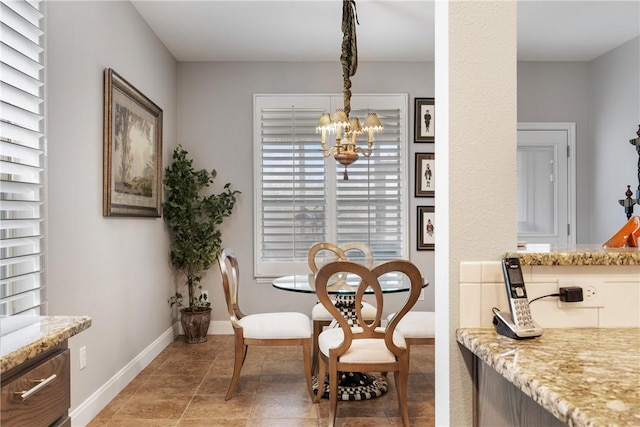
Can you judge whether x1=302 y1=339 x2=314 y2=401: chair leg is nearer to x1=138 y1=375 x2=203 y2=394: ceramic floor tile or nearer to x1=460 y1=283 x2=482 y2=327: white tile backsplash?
x1=138 y1=375 x2=203 y2=394: ceramic floor tile

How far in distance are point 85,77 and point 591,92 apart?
478cm

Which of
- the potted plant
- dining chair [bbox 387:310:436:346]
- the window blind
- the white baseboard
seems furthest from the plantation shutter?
the window blind

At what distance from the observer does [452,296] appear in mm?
1255

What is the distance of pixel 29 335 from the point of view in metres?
1.09

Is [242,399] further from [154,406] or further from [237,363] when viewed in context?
[154,406]

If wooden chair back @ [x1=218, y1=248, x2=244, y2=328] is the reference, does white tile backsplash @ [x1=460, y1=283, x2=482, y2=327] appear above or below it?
above

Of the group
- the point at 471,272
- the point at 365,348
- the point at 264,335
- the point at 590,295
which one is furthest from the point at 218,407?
the point at 590,295

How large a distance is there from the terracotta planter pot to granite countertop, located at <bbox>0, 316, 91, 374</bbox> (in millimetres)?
3042

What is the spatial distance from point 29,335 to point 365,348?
5.82 ft

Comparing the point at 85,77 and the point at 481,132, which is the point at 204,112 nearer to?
the point at 85,77

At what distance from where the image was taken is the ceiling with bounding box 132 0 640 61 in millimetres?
3457

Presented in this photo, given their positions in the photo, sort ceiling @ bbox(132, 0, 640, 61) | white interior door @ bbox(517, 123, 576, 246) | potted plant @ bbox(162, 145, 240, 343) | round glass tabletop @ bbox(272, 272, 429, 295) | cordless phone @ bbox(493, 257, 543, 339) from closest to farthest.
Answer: cordless phone @ bbox(493, 257, 543, 339) → round glass tabletop @ bbox(272, 272, 429, 295) → ceiling @ bbox(132, 0, 640, 61) → potted plant @ bbox(162, 145, 240, 343) → white interior door @ bbox(517, 123, 576, 246)

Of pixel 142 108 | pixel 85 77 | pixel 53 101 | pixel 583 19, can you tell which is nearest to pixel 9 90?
pixel 53 101

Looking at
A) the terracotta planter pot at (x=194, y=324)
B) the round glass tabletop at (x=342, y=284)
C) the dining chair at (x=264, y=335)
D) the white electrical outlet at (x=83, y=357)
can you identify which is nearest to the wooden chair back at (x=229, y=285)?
the dining chair at (x=264, y=335)
